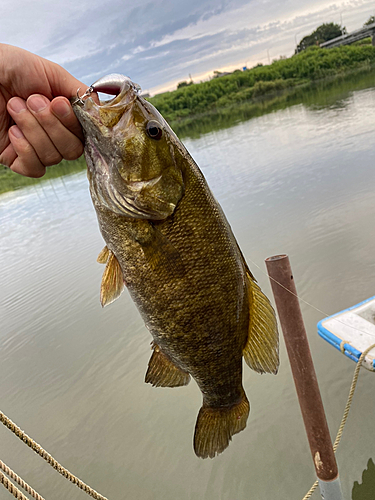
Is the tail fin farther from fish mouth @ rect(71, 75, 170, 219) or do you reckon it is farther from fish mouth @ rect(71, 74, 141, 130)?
fish mouth @ rect(71, 74, 141, 130)

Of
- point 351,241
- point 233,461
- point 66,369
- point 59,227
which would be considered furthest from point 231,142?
point 233,461

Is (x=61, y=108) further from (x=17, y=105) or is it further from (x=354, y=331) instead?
(x=354, y=331)

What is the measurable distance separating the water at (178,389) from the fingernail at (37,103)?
253cm

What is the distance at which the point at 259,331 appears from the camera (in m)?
1.52

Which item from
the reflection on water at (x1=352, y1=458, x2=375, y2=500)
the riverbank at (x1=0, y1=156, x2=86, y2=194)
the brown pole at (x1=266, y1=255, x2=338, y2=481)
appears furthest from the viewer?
the riverbank at (x1=0, y1=156, x2=86, y2=194)

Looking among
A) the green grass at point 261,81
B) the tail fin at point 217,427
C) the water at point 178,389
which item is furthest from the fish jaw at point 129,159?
the green grass at point 261,81

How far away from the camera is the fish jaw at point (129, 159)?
134cm

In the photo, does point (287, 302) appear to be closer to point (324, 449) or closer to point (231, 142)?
point (324, 449)

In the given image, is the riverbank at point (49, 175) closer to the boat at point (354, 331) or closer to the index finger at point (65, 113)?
Result: the boat at point (354, 331)

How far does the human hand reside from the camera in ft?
4.52

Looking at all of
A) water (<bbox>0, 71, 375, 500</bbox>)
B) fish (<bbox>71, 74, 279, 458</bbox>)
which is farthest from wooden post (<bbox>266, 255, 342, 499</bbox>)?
fish (<bbox>71, 74, 279, 458</bbox>)

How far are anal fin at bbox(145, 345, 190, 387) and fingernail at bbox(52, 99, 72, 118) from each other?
99cm

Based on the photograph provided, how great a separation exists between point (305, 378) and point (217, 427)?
4.00 feet

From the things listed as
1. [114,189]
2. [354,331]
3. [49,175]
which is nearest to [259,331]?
[114,189]
